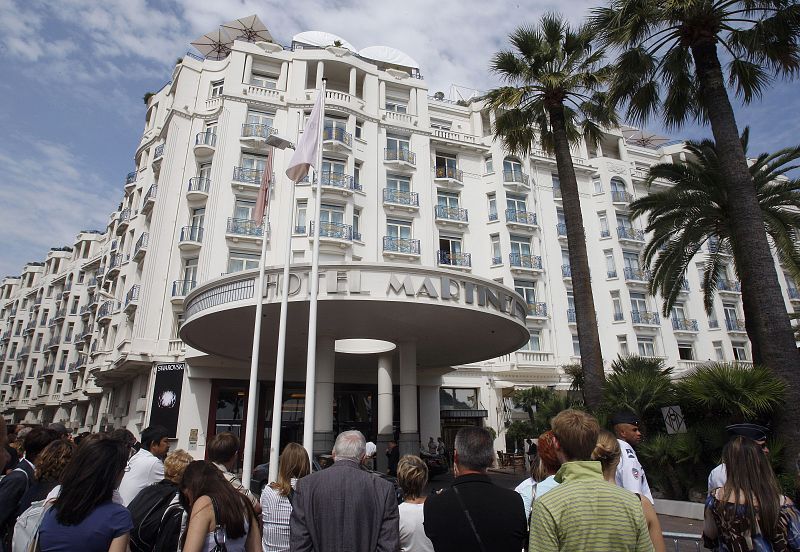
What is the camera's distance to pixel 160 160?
99.0 feet

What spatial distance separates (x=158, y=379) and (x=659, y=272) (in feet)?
76.6

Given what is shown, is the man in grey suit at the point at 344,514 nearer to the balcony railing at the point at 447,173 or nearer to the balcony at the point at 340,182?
the balcony at the point at 340,182

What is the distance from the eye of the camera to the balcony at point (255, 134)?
29.3m

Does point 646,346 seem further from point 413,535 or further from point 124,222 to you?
point 124,222

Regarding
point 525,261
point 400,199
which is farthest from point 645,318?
point 400,199

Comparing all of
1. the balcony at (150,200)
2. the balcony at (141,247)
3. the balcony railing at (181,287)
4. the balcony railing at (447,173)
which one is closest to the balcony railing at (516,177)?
the balcony railing at (447,173)

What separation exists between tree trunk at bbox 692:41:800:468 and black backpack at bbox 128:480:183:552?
12.0 metres

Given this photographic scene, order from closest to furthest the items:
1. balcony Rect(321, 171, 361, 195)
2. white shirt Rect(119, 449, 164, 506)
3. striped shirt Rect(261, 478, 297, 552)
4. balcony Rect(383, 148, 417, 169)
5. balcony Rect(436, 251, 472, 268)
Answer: striped shirt Rect(261, 478, 297, 552) < white shirt Rect(119, 449, 164, 506) < balcony Rect(321, 171, 361, 195) < balcony Rect(436, 251, 472, 268) < balcony Rect(383, 148, 417, 169)

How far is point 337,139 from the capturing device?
30.5 meters

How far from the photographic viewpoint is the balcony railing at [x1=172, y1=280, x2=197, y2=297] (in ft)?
88.0

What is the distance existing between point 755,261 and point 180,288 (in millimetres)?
25128

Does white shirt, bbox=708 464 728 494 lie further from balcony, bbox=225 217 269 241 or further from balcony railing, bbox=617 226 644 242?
balcony railing, bbox=617 226 644 242

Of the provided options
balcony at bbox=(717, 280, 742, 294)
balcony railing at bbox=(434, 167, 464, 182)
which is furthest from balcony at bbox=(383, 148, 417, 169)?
balcony at bbox=(717, 280, 742, 294)

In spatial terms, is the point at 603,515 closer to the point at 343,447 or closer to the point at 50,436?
the point at 343,447
